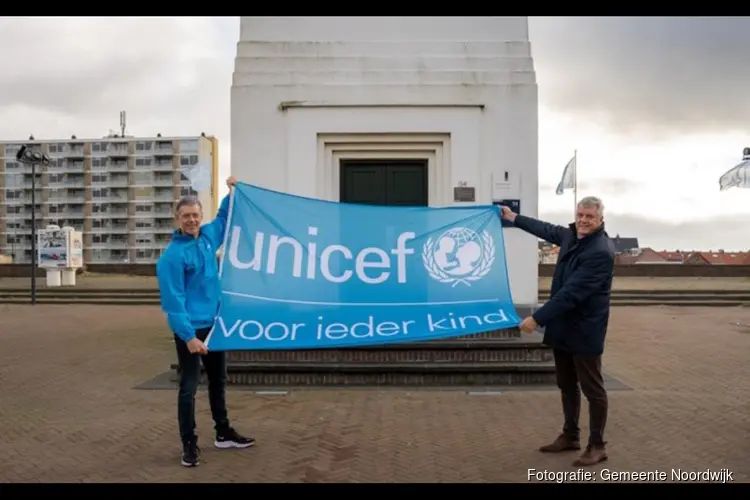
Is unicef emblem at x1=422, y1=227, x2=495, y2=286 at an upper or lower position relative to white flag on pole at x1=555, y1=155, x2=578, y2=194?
lower

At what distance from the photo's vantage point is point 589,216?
564 cm

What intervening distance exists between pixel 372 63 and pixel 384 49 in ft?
1.07

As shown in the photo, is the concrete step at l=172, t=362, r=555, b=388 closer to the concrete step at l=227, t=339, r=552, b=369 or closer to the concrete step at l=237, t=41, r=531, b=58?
the concrete step at l=227, t=339, r=552, b=369

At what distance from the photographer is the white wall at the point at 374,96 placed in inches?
452

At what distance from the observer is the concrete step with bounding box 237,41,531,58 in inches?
453

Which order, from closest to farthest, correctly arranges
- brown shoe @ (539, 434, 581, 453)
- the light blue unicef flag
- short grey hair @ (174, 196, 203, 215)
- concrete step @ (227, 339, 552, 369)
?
short grey hair @ (174, 196, 203, 215)
brown shoe @ (539, 434, 581, 453)
the light blue unicef flag
concrete step @ (227, 339, 552, 369)

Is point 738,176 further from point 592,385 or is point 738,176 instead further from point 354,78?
point 592,385

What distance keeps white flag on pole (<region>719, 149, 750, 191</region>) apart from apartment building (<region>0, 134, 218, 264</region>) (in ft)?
372

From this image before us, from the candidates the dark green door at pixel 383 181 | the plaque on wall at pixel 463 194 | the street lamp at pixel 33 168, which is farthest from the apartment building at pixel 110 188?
the plaque on wall at pixel 463 194

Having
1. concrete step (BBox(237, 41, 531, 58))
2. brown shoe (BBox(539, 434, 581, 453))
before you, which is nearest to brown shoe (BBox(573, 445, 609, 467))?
brown shoe (BBox(539, 434, 581, 453))

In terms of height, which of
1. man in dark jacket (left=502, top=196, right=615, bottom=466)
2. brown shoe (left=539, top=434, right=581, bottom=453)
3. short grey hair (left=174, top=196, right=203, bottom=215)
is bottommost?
brown shoe (left=539, top=434, right=581, bottom=453)

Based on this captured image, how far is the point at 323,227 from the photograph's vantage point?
6926 mm

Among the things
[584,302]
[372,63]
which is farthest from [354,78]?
[584,302]

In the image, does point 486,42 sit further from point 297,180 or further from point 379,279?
point 379,279
